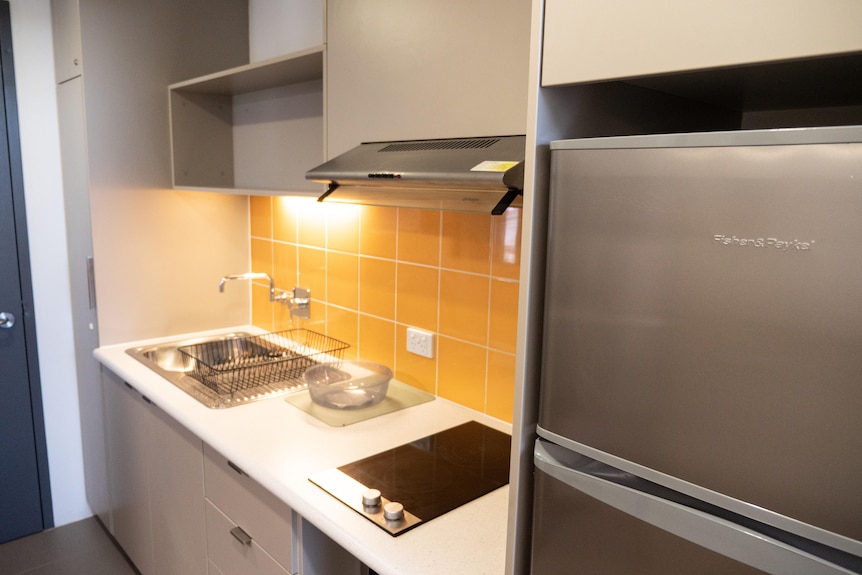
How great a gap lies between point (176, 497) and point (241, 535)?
0.48m

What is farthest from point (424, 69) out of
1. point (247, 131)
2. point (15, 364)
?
point (15, 364)

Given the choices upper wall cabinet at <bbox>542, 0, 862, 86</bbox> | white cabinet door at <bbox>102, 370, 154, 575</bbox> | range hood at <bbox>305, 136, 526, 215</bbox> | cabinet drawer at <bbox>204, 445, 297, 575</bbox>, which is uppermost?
upper wall cabinet at <bbox>542, 0, 862, 86</bbox>

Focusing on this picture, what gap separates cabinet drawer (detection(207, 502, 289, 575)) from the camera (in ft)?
4.69

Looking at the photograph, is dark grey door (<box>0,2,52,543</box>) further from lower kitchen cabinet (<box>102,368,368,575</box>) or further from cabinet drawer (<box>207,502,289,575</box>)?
cabinet drawer (<box>207,502,289,575</box>)

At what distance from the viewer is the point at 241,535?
1.51 metres

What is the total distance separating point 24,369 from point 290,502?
72.0 inches

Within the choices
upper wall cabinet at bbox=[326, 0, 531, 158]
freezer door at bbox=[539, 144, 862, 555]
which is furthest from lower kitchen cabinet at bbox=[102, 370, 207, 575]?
freezer door at bbox=[539, 144, 862, 555]

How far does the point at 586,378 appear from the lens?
0.80 m

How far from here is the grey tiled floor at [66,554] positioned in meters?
2.35

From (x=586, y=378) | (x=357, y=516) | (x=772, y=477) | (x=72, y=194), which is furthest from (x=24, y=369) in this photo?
(x=772, y=477)

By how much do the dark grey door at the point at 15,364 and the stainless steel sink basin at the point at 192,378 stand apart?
58cm

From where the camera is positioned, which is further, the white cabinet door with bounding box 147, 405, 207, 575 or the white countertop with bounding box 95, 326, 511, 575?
the white cabinet door with bounding box 147, 405, 207, 575

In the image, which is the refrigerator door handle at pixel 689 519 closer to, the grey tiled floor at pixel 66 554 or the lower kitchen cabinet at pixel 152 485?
the lower kitchen cabinet at pixel 152 485

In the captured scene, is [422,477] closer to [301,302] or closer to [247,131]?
[301,302]
